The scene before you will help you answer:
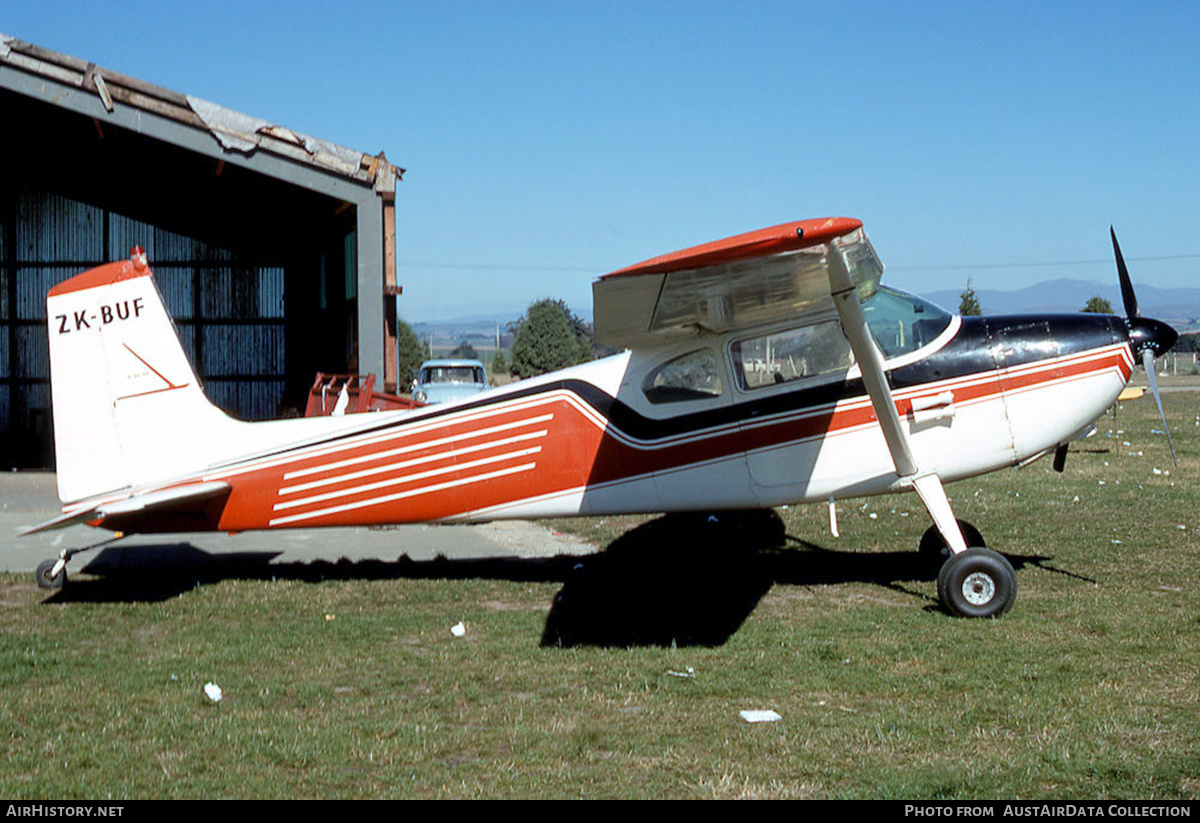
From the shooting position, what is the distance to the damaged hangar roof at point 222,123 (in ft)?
46.3

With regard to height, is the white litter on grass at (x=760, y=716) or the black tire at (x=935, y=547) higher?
the black tire at (x=935, y=547)

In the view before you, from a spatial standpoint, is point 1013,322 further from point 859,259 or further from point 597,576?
point 597,576

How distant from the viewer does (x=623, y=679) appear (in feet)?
19.4

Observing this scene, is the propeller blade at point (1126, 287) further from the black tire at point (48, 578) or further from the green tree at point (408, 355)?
the green tree at point (408, 355)

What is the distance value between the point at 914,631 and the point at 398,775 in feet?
12.1

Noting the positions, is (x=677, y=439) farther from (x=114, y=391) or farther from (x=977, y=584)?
(x=114, y=391)

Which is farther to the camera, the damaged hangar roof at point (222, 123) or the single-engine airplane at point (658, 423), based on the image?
the damaged hangar roof at point (222, 123)

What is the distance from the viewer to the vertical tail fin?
26.9 ft

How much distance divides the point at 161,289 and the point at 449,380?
6.48 metres

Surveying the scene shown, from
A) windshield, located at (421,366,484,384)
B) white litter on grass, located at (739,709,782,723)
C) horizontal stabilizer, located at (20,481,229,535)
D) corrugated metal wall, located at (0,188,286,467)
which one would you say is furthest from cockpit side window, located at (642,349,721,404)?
corrugated metal wall, located at (0,188,286,467)

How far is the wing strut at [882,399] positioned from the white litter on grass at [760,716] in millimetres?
2676

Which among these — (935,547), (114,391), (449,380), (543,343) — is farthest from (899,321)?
(543,343)

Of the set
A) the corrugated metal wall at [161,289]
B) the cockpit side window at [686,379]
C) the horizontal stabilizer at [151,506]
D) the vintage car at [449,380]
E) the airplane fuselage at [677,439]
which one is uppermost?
the corrugated metal wall at [161,289]

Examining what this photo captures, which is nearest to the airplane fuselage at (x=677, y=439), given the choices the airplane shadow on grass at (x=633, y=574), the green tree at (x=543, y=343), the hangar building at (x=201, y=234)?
the airplane shadow on grass at (x=633, y=574)
